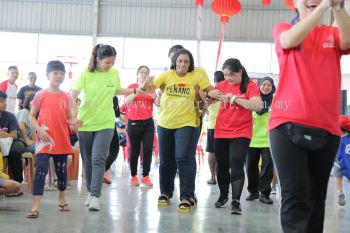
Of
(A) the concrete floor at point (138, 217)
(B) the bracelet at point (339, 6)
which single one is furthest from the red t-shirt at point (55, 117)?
(B) the bracelet at point (339, 6)

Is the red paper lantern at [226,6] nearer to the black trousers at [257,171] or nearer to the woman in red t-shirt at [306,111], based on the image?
the black trousers at [257,171]

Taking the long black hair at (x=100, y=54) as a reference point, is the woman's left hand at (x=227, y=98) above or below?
below

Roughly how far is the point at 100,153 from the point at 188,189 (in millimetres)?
845

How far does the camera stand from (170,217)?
4281mm

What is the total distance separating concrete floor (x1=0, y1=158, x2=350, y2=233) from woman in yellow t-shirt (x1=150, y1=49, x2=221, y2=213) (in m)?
0.29

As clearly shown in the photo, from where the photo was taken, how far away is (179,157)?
15.5 ft

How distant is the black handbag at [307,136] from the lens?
214cm

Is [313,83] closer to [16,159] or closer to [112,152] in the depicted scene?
[16,159]

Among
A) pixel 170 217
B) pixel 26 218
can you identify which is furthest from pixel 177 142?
pixel 26 218

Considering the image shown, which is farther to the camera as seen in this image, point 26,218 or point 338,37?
point 26,218

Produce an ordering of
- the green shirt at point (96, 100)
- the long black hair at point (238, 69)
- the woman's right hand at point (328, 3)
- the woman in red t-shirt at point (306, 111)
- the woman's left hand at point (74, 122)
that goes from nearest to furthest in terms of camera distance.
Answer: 1. the woman's right hand at point (328, 3)
2. the woman in red t-shirt at point (306, 111)
3. the woman's left hand at point (74, 122)
4. the green shirt at point (96, 100)
5. the long black hair at point (238, 69)

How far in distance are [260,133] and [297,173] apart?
360 cm

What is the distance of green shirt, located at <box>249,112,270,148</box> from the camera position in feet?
18.7

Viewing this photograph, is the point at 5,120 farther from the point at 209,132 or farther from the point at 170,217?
the point at 209,132
